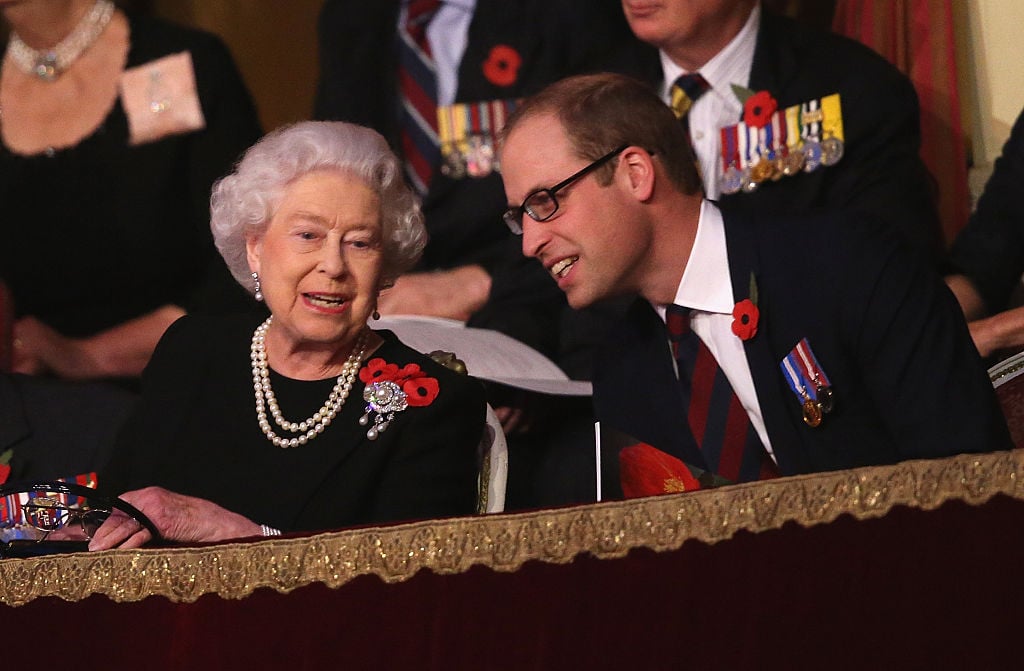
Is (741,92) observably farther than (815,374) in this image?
Yes

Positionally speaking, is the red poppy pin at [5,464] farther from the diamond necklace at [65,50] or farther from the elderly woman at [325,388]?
the diamond necklace at [65,50]

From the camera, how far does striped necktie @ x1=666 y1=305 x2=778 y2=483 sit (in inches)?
79.9

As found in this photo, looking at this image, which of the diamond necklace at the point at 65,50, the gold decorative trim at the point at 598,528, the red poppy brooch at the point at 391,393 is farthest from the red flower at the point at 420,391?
the diamond necklace at the point at 65,50

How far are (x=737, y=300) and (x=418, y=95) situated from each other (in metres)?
1.19

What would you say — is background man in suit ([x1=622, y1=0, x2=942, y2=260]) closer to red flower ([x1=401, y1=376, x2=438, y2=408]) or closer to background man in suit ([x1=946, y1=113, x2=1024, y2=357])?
background man in suit ([x1=946, y1=113, x2=1024, y2=357])

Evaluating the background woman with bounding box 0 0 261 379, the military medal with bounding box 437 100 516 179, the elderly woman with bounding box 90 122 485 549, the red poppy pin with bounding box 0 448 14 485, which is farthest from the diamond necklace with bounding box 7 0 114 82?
the elderly woman with bounding box 90 122 485 549

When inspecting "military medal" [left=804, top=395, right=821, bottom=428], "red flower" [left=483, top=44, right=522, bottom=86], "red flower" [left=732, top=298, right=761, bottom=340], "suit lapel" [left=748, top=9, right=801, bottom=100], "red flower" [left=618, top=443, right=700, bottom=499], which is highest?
"red flower" [left=483, top=44, right=522, bottom=86]

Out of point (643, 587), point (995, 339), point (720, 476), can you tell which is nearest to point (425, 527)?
point (643, 587)

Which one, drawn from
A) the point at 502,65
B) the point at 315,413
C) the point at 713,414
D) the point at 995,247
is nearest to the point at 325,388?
the point at 315,413

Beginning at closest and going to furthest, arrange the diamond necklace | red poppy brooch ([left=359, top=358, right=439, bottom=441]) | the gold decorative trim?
1. the gold decorative trim
2. red poppy brooch ([left=359, top=358, right=439, bottom=441])
3. the diamond necklace

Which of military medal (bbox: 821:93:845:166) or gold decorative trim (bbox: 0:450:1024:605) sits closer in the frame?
gold decorative trim (bbox: 0:450:1024:605)

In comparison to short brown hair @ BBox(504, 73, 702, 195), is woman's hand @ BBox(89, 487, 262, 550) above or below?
below

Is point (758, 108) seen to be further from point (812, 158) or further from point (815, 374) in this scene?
point (815, 374)

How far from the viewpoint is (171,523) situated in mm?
1859
